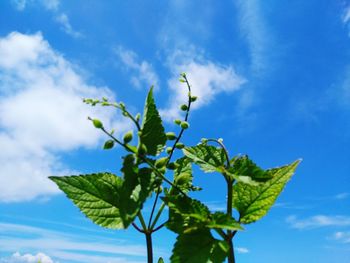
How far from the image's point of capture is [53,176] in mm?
1924

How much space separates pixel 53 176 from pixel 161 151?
1.67 feet

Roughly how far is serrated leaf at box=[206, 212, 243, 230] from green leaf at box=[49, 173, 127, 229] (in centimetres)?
48

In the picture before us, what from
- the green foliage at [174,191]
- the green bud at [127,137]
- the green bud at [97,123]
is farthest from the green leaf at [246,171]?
the green bud at [97,123]

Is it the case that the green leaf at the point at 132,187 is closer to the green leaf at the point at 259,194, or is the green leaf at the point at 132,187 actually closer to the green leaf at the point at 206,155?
the green leaf at the point at 206,155

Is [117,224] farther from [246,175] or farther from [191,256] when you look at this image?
[246,175]

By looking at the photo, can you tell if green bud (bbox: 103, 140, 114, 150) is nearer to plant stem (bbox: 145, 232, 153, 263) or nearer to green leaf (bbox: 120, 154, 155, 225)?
green leaf (bbox: 120, 154, 155, 225)

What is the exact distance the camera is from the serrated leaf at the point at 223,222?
66.1 inches

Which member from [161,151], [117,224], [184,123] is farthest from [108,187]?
[184,123]

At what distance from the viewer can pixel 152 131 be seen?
1888mm

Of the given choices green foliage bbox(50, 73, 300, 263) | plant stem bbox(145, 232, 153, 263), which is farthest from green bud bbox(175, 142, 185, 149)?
plant stem bbox(145, 232, 153, 263)

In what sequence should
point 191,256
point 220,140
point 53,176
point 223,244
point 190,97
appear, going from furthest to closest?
point 190,97, point 220,140, point 53,176, point 191,256, point 223,244

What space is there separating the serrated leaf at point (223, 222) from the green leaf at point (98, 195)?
1.56ft

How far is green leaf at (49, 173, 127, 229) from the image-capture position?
1978 mm

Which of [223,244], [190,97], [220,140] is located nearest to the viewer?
[223,244]
